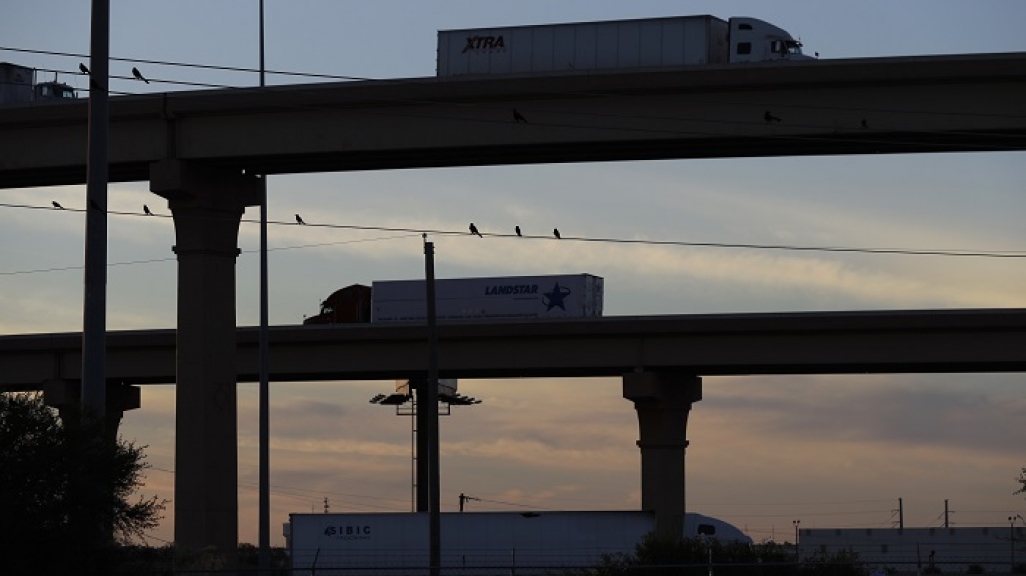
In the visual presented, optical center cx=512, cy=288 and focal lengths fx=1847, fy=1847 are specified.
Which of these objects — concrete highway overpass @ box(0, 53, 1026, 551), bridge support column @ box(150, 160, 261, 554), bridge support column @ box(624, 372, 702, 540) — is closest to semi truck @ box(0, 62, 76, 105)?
concrete highway overpass @ box(0, 53, 1026, 551)

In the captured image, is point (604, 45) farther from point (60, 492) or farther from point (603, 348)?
point (60, 492)

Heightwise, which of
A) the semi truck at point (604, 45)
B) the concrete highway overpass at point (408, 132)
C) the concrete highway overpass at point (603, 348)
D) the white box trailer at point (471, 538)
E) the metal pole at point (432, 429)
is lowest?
the white box trailer at point (471, 538)

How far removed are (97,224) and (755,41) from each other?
110 ft

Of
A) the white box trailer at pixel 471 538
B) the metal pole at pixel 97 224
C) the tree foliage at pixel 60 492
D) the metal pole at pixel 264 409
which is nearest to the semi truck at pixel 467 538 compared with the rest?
the white box trailer at pixel 471 538

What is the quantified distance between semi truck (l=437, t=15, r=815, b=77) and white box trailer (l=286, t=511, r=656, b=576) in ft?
63.5

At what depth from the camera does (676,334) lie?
241ft

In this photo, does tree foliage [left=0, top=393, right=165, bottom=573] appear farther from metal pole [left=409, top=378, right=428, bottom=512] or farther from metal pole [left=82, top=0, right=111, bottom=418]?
metal pole [left=409, top=378, right=428, bottom=512]

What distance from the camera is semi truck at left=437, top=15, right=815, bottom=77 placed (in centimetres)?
5206

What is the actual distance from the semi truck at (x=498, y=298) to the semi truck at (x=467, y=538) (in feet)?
63.1

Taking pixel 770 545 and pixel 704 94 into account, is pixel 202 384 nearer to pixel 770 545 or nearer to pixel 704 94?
pixel 704 94

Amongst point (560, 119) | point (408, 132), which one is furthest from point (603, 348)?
point (560, 119)

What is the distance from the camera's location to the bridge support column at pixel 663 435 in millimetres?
74312

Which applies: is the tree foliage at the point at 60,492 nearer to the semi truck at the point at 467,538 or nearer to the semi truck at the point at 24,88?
the semi truck at the point at 24,88

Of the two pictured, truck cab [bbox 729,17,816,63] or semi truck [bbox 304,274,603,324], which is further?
semi truck [bbox 304,274,603,324]
